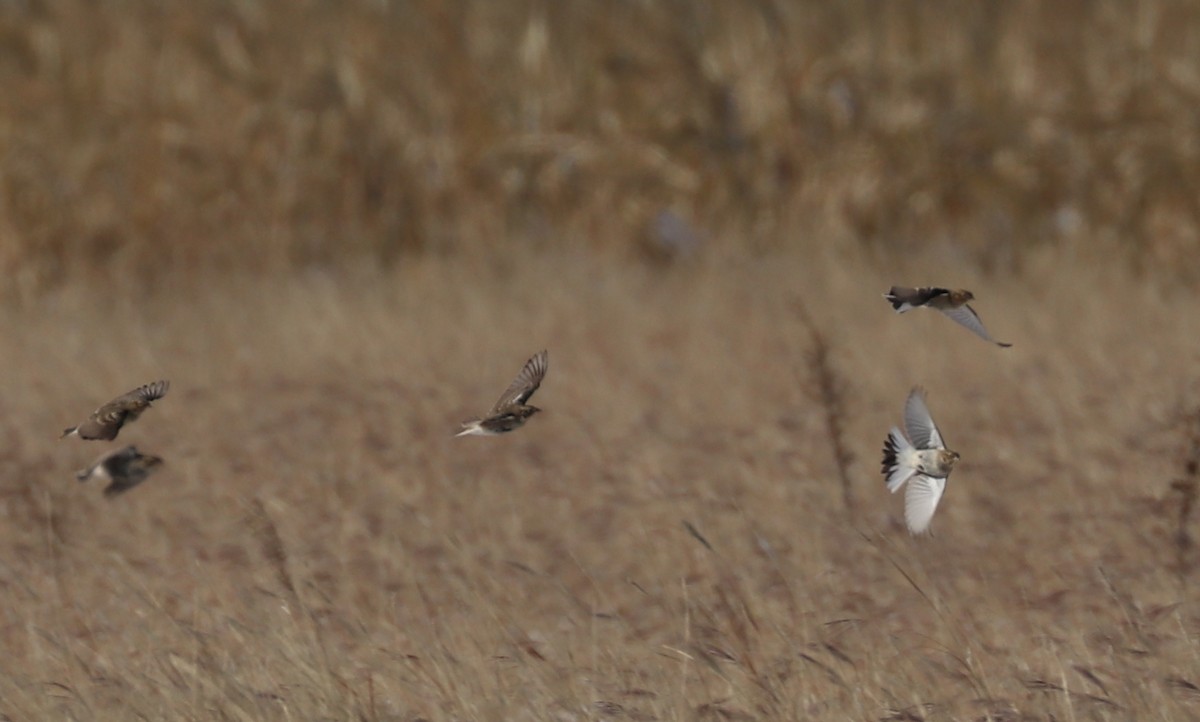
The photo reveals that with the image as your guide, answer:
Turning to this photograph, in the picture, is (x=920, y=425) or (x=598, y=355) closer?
(x=920, y=425)

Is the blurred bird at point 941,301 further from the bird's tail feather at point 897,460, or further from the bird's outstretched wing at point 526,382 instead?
the bird's outstretched wing at point 526,382

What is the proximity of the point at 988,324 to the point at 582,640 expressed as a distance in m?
3.52

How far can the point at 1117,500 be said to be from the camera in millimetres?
5625

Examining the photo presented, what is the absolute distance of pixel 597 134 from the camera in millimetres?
9602

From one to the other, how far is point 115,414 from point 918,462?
1559mm

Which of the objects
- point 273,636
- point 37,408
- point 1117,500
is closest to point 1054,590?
point 1117,500

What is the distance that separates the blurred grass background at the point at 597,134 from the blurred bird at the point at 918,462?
17.3ft

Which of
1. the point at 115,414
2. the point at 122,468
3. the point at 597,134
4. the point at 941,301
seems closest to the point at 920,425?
the point at 941,301

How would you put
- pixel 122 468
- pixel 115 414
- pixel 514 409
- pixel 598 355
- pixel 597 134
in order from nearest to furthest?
1. pixel 514 409
2. pixel 115 414
3. pixel 122 468
4. pixel 598 355
5. pixel 597 134

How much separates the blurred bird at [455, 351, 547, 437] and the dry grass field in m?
0.46

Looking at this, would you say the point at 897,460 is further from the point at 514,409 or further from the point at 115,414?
A: the point at 115,414

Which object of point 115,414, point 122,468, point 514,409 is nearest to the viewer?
point 514,409

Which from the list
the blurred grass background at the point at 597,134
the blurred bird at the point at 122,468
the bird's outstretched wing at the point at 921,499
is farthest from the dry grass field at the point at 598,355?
the bird's outstretched wing at the point at 921,499

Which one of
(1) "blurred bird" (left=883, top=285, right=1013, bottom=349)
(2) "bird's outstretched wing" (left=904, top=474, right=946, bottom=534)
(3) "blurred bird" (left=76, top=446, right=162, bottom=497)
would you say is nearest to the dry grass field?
(3) "blurred bird" (left=76, top=446, right=162, bottom=497)
